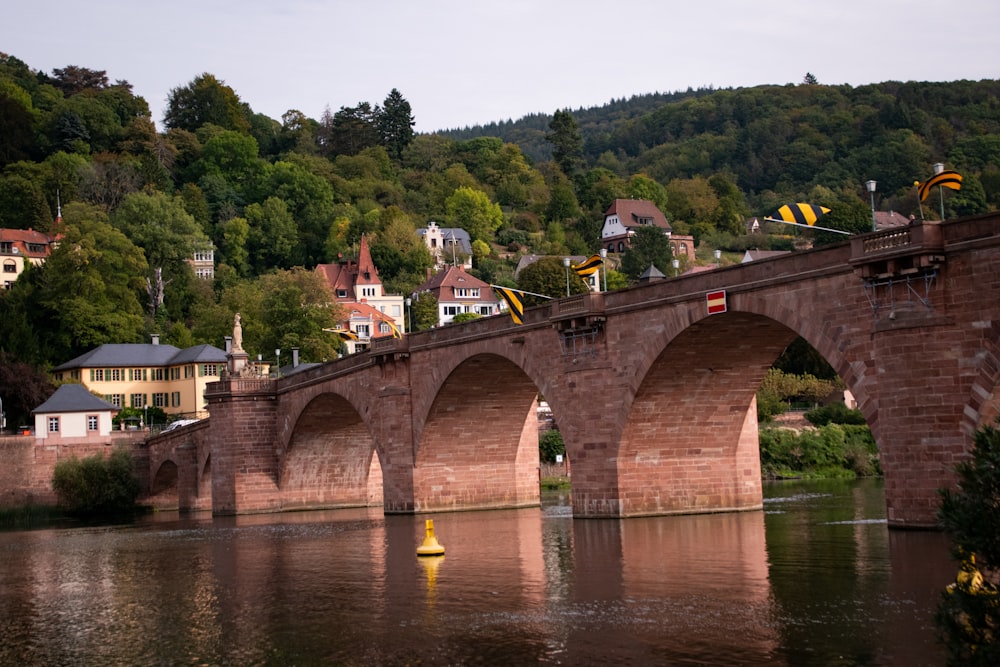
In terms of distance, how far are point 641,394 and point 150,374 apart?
65.8 m

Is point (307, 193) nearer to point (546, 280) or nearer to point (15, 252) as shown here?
point (15, 252)

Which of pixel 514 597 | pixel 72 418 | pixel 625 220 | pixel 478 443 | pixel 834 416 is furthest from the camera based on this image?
pixel 625 220

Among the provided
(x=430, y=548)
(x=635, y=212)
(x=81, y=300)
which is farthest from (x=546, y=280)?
(x=430, y=548)

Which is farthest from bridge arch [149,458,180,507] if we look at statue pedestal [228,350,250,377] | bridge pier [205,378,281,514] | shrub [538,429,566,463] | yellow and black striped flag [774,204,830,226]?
yellow and black striped flag [774,204,830,226]

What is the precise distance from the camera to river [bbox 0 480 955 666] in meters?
19.4

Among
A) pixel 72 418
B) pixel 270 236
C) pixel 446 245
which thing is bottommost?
pixel 72 418

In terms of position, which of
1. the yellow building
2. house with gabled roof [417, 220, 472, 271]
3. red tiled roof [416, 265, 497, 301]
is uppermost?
house with gabled roof [417, 220, 472, 271]

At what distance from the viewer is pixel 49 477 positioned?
72.8 meters

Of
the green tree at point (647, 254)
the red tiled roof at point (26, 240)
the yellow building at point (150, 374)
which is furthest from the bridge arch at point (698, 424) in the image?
the green tree at point (647, 254)

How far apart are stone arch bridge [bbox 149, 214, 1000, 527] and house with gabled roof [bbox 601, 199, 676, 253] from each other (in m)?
92.0

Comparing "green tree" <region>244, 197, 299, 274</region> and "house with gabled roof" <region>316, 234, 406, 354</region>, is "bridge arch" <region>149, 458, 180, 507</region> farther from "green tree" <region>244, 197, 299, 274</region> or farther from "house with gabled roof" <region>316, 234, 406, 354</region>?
"green tree" <region>244, 197, 299, 274</region>

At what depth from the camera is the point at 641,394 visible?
1483 inches

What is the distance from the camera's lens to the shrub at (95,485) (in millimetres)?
69438

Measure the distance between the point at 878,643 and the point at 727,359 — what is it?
764 inches
